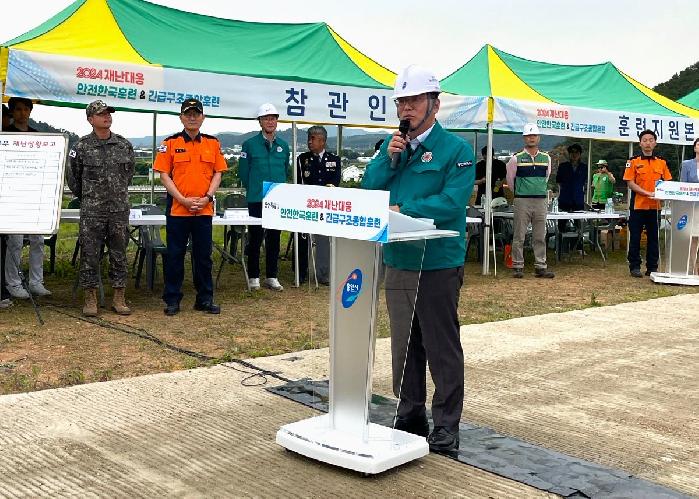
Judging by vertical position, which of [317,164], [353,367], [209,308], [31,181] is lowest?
[209,308]

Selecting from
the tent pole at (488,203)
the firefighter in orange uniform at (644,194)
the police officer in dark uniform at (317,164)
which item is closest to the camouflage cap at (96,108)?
the police officer in dark uniform at (317,164)

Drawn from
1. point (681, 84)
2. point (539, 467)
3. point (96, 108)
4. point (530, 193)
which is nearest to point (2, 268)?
point (96, 108)

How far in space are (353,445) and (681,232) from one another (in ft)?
29.6

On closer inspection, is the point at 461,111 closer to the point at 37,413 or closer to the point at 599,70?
the point at 599,70

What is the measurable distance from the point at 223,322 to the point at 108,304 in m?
1.52

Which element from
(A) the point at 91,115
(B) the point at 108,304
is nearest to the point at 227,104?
(A) the point at 91,115

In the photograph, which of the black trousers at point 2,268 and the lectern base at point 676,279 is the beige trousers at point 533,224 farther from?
the black trousers at point 2,268

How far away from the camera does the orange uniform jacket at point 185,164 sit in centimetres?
780

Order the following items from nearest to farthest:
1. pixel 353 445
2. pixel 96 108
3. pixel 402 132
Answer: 1. pixel 353 445
2. pixel 402 132
3. pixel 96 108

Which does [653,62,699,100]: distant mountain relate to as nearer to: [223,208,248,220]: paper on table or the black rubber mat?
[223,208,248,220]: paper on table

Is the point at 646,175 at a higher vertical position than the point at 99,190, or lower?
higher

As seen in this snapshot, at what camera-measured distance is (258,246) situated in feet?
32.2

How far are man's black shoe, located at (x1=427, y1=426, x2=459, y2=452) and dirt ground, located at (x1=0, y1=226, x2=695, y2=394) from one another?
0.62m

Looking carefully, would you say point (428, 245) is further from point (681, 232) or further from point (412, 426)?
point (681, 232)
